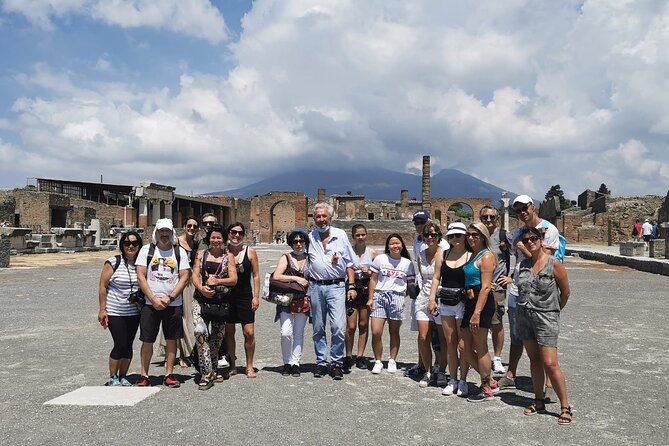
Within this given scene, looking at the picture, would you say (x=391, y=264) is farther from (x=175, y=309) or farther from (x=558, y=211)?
(x=558, y=211)

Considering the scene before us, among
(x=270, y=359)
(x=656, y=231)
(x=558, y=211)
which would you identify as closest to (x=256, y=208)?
(x=558, y=211)

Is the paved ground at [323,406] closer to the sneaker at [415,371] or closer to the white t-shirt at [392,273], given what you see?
the sneaker at [415,371]

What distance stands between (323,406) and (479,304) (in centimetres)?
151

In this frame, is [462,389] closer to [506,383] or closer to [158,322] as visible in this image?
[506,383]

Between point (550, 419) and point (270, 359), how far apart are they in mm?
3135

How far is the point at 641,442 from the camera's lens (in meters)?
3.83

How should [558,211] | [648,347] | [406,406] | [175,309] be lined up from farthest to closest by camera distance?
[558,211], [648,347], [175,309], [406,406]

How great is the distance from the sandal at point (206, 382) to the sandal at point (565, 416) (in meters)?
2.90

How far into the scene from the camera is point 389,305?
590 cm

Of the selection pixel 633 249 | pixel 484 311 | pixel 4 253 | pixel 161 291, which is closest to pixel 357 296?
pixel 484 311

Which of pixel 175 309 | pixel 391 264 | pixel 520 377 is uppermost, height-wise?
pixel 391 264

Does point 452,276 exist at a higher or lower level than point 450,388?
higher

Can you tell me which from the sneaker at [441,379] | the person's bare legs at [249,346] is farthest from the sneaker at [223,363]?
the sneaker at [441,379]

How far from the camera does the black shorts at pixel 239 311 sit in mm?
5566
